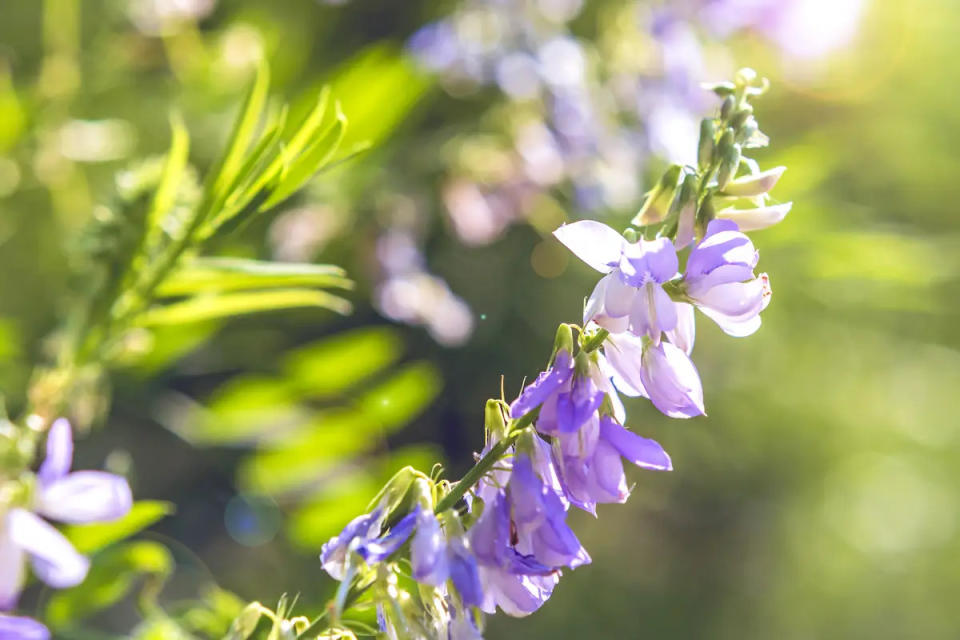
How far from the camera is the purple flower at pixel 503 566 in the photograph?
247 mm

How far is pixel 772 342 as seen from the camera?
2.97 ft

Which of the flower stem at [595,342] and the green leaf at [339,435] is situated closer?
the flower stem at [595,342]

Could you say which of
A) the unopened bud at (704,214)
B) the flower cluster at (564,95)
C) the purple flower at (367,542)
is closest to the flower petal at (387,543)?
the purple flower at (367,542)

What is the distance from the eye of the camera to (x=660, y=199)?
0.28 meters

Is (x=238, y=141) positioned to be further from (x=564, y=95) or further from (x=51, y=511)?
(x=564, y=95)

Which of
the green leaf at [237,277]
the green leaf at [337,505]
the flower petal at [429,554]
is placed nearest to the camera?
the flower petal at [429,554]

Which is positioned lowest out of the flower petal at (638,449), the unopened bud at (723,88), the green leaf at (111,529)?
the green leaf at (111,529)

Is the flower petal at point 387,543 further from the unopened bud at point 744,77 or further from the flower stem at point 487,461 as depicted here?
the unopened bud at point 744,77

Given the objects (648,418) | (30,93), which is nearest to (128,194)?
(30,93)

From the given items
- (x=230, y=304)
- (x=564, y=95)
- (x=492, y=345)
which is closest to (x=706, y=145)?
(x=230, y=304)

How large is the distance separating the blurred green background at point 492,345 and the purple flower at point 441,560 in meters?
0.20

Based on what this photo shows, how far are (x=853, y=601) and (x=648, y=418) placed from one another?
0.67m

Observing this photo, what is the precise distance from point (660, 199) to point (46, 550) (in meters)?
0.18

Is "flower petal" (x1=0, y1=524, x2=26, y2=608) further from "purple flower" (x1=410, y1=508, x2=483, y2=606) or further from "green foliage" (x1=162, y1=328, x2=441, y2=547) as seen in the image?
"green foliage" (x1=162, y1=328, x2=441, y2=547)
